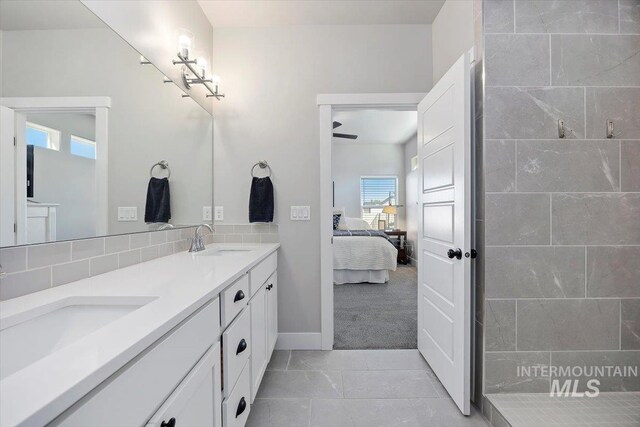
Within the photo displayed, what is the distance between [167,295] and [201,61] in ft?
5.97

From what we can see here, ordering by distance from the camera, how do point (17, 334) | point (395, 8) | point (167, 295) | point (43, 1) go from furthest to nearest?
point (395, 8) < point (43, 1) < point (167, 295) < point (17, 334)

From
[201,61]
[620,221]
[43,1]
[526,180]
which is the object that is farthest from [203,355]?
[620,221]

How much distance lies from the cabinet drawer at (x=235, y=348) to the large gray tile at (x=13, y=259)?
0.71m

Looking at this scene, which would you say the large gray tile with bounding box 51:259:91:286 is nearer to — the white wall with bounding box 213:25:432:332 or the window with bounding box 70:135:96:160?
the window with bounding box 70:135:96:160

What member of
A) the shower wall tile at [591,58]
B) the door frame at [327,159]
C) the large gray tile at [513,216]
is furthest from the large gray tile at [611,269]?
the door frame at [327,159]

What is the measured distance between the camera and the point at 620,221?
164cm

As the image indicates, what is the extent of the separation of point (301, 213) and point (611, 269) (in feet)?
6.48

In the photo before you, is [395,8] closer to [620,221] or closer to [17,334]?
[620,221]

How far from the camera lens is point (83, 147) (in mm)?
1193

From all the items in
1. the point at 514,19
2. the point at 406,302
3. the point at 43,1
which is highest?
the point at 514,19

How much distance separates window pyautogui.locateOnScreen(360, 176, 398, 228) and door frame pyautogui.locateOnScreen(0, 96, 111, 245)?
18.8 ft

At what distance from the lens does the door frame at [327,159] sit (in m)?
2.40

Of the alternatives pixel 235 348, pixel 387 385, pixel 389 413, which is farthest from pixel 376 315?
pixel 235 348

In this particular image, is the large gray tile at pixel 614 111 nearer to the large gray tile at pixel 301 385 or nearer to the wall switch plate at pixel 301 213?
the wall switch plate at pixel 301 213
